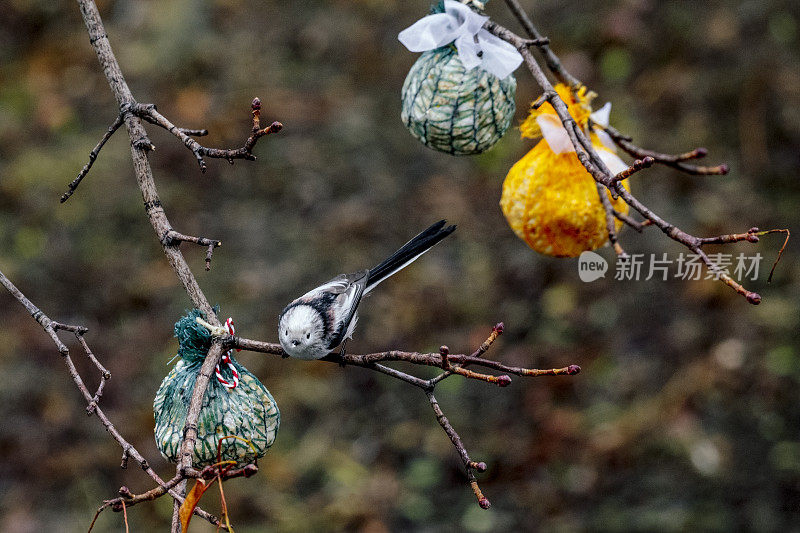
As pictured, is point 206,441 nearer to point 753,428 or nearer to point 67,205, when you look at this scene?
point 753,428

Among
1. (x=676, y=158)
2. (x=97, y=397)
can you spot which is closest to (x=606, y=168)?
(x=676, y=158)

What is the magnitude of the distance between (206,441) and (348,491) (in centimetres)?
247

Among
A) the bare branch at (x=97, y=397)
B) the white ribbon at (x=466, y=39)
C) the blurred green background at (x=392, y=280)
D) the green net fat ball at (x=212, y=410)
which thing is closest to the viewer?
the bare branch at (x=97, y=397)

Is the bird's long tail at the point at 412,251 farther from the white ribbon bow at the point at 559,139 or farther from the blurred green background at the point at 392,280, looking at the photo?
the blurred green background at the point at 392,280

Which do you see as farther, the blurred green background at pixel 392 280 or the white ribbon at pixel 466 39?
the blurred green background at pixel 392 280

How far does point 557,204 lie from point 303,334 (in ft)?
2.35

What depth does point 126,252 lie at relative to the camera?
4680mm

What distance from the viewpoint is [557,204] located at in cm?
190

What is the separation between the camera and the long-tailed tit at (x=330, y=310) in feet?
5.07

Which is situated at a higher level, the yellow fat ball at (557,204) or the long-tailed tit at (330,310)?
the long-tailed tit at (330,310)

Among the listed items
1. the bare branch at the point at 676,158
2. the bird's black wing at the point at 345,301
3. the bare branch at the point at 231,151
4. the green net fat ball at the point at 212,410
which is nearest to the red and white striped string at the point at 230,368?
the green net fat ball at the point at 212,410

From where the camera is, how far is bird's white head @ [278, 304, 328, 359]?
60.7 inches

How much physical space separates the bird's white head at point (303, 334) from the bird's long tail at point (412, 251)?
0.23 meters

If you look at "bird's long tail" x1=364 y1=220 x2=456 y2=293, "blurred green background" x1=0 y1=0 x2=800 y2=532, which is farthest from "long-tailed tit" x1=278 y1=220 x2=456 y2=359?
"blurred green background" x1=0 y1=0 x2=800 y2=532
